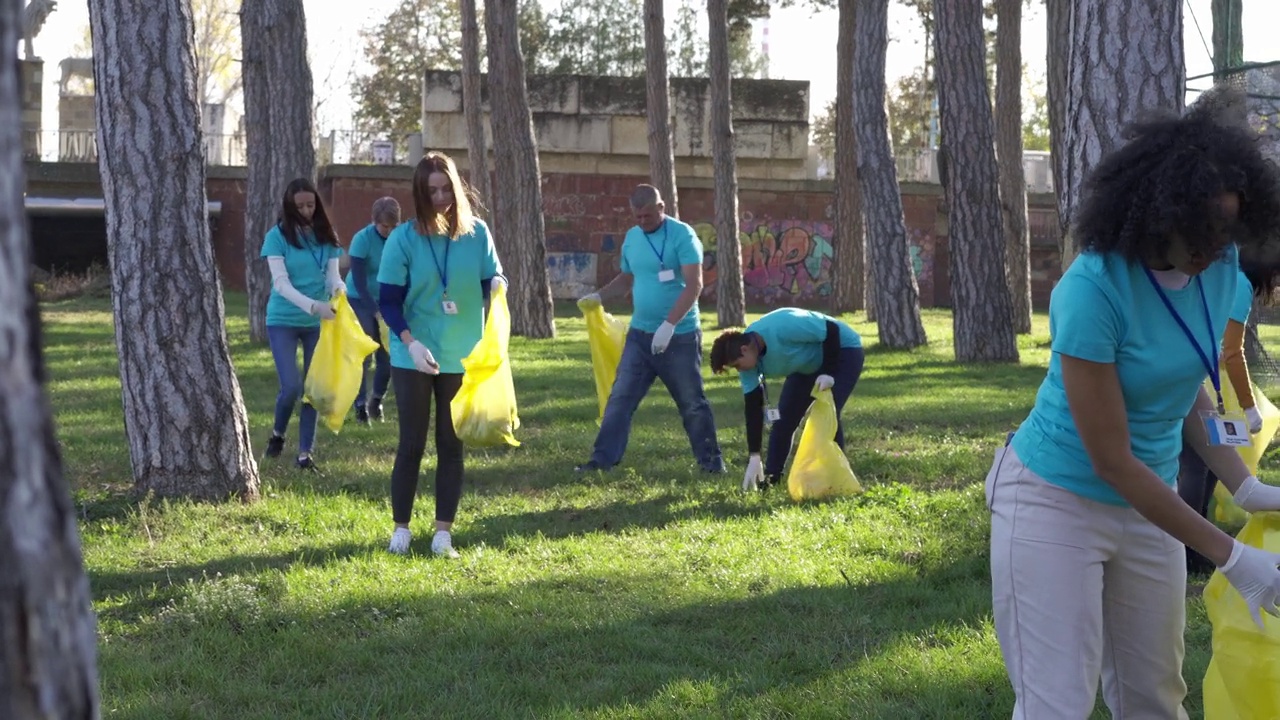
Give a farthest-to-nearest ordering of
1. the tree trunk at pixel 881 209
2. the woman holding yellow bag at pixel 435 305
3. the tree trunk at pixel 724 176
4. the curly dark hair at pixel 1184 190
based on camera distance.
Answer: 1. the tree trunk at pixel 724 176
2. the tree trunk at pixel 881 209
3. the woman holding yellow bag at pixel 435 305
4. the curly dark hair at pixel 1184 190

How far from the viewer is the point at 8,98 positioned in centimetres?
140

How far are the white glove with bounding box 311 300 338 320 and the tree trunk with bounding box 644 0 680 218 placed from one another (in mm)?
14055

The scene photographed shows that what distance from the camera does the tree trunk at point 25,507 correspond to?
1.37 metres

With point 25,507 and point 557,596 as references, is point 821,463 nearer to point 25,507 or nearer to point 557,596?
point 557,596

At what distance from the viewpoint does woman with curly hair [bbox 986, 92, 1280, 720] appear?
2.97 m

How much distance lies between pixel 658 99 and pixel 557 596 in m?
18.6

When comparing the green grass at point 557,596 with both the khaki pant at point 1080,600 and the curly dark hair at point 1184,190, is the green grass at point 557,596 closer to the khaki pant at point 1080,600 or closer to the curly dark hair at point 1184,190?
the khaki pant at point 1080,600

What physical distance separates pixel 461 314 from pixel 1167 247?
14.2 feet

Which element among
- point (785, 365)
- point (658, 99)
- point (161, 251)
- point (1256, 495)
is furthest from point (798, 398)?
point (658, 99)

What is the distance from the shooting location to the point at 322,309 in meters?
9.24

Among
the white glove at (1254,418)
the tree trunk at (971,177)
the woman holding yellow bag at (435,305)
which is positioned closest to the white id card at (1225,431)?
the white glove at (1254,418)

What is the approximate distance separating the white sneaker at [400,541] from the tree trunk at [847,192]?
20.7m

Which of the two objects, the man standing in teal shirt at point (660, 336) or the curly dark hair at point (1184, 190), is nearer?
the curly dark hair at point (1184, 190)

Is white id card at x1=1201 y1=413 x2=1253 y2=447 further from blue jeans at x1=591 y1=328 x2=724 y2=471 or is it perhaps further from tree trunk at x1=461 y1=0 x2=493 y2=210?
tree trunk at x1=461 y1=0 x2=493 y2=210
